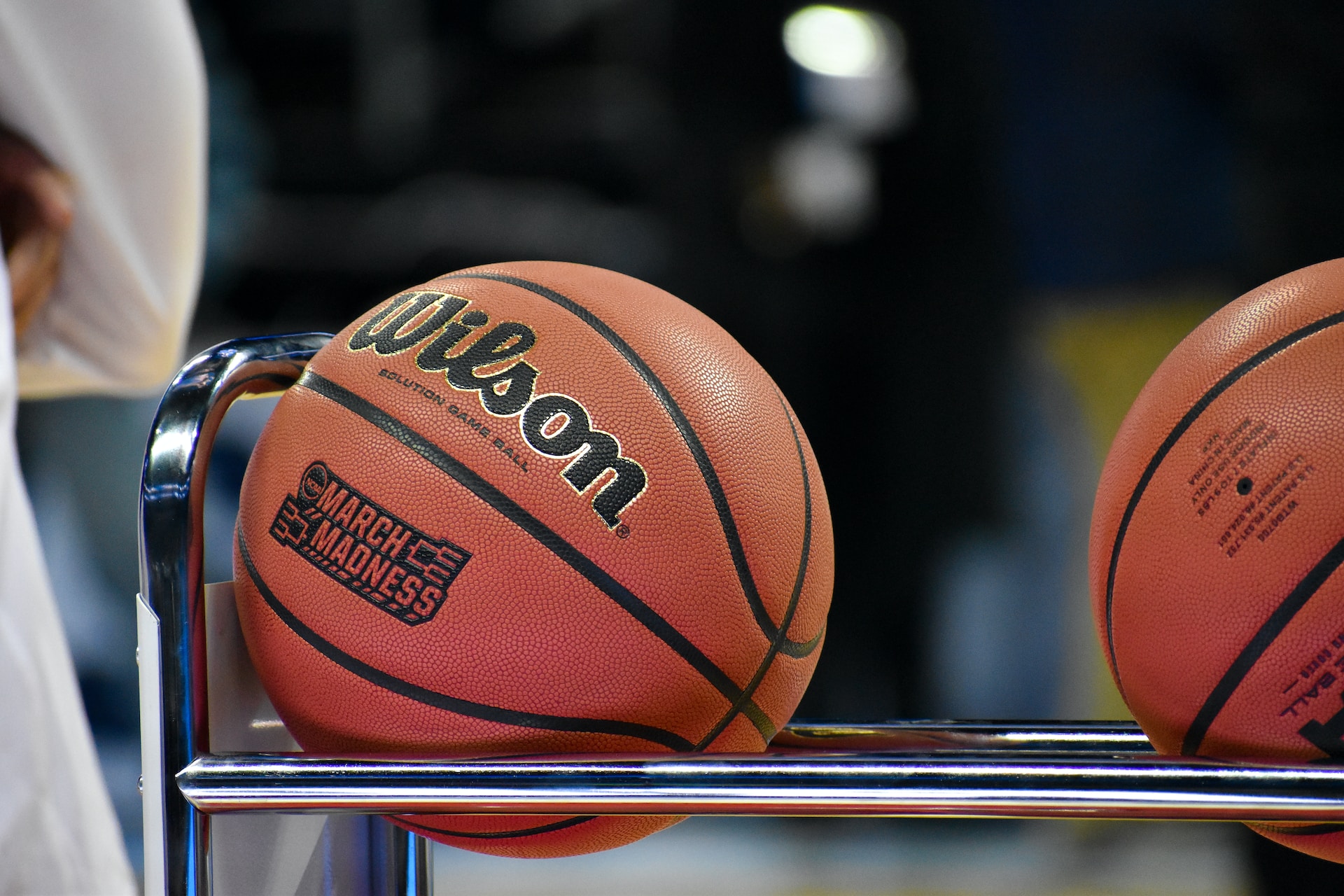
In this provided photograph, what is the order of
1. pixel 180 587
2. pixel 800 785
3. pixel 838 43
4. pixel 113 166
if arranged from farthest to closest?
pixel 838 43, pixel 113 166, pixel 180 587, pixel 800 785

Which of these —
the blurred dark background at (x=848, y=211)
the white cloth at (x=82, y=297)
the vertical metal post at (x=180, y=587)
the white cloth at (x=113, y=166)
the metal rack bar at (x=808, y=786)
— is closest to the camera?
the metal rack bar at (x=808, y=786)

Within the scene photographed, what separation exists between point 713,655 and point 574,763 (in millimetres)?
101

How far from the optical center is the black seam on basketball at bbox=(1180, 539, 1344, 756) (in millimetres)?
527

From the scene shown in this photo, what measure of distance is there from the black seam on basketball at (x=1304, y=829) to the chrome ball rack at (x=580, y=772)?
69 mm

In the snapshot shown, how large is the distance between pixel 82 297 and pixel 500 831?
662 millimetres

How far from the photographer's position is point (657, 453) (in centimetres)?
60

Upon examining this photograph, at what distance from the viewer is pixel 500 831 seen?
63 centimetres

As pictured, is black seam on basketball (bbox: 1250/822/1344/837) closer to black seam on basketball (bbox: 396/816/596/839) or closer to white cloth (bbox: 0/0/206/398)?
black seam on basketball (bbox: 396/816/596/839)

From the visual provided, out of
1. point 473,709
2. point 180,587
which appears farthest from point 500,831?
point 180,587

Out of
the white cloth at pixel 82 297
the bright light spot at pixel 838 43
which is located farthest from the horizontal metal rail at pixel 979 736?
the bright light spot at pixel 838 43

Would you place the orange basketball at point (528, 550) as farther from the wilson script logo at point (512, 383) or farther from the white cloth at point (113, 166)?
the white cloth at point (113, 166)

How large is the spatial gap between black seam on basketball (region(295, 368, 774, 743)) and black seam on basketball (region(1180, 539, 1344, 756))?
0.68 feet

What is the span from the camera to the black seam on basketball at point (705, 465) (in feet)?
1.98

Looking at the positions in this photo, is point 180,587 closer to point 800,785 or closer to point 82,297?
point 800,785
